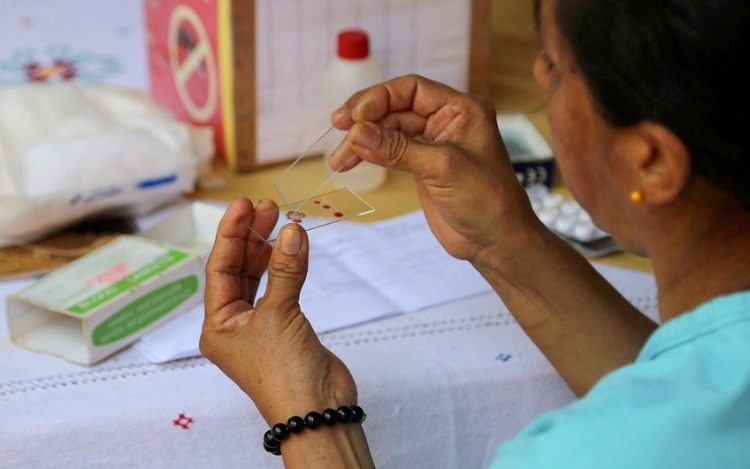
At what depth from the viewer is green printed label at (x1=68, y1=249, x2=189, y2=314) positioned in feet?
3.25

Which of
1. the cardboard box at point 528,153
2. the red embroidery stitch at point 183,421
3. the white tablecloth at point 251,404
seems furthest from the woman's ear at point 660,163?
the cardboard box at point 528,153

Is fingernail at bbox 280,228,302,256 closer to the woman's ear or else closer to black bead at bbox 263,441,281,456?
black bead at bbox 263,441,281,456

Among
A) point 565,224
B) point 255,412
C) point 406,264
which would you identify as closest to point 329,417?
point 255,412

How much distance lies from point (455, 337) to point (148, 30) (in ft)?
2.69

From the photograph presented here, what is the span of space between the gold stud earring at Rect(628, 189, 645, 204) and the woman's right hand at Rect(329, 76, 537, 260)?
0.78 feet

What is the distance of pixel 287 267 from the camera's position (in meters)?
0.85

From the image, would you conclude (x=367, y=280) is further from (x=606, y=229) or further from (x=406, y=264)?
(x=606, y=229)

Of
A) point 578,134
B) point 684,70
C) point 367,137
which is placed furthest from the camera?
point 367,137

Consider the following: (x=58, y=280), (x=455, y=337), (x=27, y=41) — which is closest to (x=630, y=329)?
(x=455, y=337)

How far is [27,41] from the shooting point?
1.70 meters

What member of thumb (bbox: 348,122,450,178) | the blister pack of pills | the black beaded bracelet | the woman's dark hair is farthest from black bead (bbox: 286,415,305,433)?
the blister pack of pills

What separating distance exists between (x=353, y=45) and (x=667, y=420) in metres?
0.83

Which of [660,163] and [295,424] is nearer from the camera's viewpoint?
[660,163]

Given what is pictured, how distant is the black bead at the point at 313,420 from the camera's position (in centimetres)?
83
